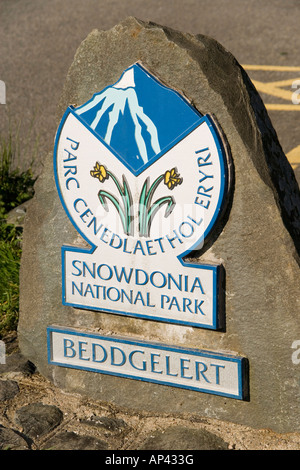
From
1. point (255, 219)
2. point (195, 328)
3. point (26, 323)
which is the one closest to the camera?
point (255, 219)

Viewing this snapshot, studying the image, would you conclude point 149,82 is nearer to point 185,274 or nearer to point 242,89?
point 242,89

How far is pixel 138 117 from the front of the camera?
2.71 metres

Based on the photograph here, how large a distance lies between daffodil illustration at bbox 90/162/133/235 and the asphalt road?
2878 millimetres

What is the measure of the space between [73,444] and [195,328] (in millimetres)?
613

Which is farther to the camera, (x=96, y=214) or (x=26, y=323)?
(x=26, y=323)

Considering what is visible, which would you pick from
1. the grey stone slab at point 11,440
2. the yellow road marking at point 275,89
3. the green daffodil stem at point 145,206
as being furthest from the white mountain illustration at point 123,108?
the yellow road marking at point 275,89

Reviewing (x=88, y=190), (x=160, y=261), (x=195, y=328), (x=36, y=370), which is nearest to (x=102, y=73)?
(x=88, y=190)

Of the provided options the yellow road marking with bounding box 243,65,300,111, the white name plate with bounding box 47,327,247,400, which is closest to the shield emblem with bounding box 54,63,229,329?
the white name plate with bounding box 47,327,247,400

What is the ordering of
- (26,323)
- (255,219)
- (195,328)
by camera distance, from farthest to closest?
(26,323), (195,328), (255,219)

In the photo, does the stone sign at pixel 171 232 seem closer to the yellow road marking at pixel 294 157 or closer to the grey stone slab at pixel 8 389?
the grey stone slab at pixel 8 389

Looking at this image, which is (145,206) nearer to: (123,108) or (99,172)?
(99,172)

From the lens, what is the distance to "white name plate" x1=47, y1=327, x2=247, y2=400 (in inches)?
109

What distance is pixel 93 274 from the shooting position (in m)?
2.92

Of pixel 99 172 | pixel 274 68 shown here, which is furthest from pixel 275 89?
pixel 99 172
